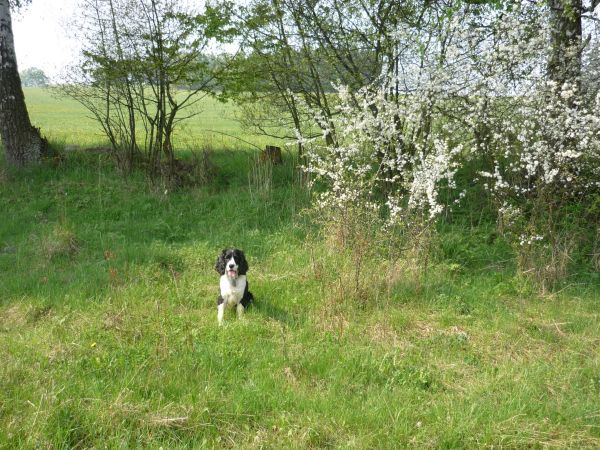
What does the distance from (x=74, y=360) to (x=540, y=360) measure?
3879 millimetres

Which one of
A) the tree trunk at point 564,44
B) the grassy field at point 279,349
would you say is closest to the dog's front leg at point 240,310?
the grassy field at point 279,349

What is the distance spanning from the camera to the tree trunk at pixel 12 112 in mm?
9391

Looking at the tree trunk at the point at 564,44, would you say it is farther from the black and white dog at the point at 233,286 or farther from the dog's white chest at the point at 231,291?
the dog's white chest at the point at 231,291

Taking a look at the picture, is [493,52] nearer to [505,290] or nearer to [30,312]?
[505,290]

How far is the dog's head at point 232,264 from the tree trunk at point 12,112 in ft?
22.2

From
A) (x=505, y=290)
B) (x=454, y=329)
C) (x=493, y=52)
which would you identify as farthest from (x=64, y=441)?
(x=493, y=52)

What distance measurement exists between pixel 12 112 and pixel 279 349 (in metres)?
8.51

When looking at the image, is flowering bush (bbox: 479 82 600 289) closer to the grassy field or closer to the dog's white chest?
the grassy field

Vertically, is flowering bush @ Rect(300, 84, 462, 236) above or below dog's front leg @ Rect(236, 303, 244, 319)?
above

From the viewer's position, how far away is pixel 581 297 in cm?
546

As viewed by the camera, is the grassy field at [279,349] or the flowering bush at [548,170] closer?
the grassy field at [279,349]

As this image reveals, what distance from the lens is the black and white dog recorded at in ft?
16.2

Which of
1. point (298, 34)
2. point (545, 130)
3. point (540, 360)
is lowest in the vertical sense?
point (540, 360)

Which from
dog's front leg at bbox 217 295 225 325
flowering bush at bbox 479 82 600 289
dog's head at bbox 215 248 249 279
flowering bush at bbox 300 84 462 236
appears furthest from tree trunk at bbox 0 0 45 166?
flowering bush at bbox 479 82 600 289
